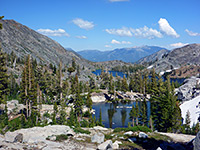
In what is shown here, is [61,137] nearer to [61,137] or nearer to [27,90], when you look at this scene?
[61,137]

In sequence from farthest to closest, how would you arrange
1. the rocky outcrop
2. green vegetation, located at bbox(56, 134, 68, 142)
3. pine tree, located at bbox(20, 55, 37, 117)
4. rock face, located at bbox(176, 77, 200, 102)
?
1. the rocky outcrop
2. rock face, located at bbox(176, 77, 200, 102)
3. pine tree, located at bbox(20, 55, 37, 117)
4. green vegetation, located at bbox(56, 134, 68, 142)

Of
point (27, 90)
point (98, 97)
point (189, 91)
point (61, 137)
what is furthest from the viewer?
point (98, 97)

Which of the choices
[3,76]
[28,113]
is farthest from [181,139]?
[28,113]

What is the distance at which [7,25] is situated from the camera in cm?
18800

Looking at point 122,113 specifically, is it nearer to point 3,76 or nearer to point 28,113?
point 28,113

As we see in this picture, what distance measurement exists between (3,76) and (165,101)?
38.8 metres

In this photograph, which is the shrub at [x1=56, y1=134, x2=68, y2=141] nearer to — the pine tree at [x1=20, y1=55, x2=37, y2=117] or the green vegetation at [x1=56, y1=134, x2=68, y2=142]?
the green vegetation at [x1=56, y1=134, x2=68, y2=142]

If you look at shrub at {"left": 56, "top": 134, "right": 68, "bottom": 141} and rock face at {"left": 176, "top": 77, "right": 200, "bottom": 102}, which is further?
rock face at {"left": 176, "top": 77, "right": 200, "bottom": 102}

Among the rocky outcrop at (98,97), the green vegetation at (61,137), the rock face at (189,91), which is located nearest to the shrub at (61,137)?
the green vegetation at (61,137)

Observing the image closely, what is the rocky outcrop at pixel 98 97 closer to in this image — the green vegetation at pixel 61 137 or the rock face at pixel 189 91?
the rock face at pixel 189 91

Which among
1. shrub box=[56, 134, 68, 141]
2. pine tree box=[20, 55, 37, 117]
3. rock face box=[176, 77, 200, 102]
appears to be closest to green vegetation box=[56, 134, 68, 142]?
shrub box=[56, 134, 68, 141]

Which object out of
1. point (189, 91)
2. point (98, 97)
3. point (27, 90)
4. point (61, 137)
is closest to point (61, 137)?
point (61, 137)

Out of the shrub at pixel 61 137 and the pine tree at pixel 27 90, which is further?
the pine tree at pixel 27 90

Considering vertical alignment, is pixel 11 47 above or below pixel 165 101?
above
